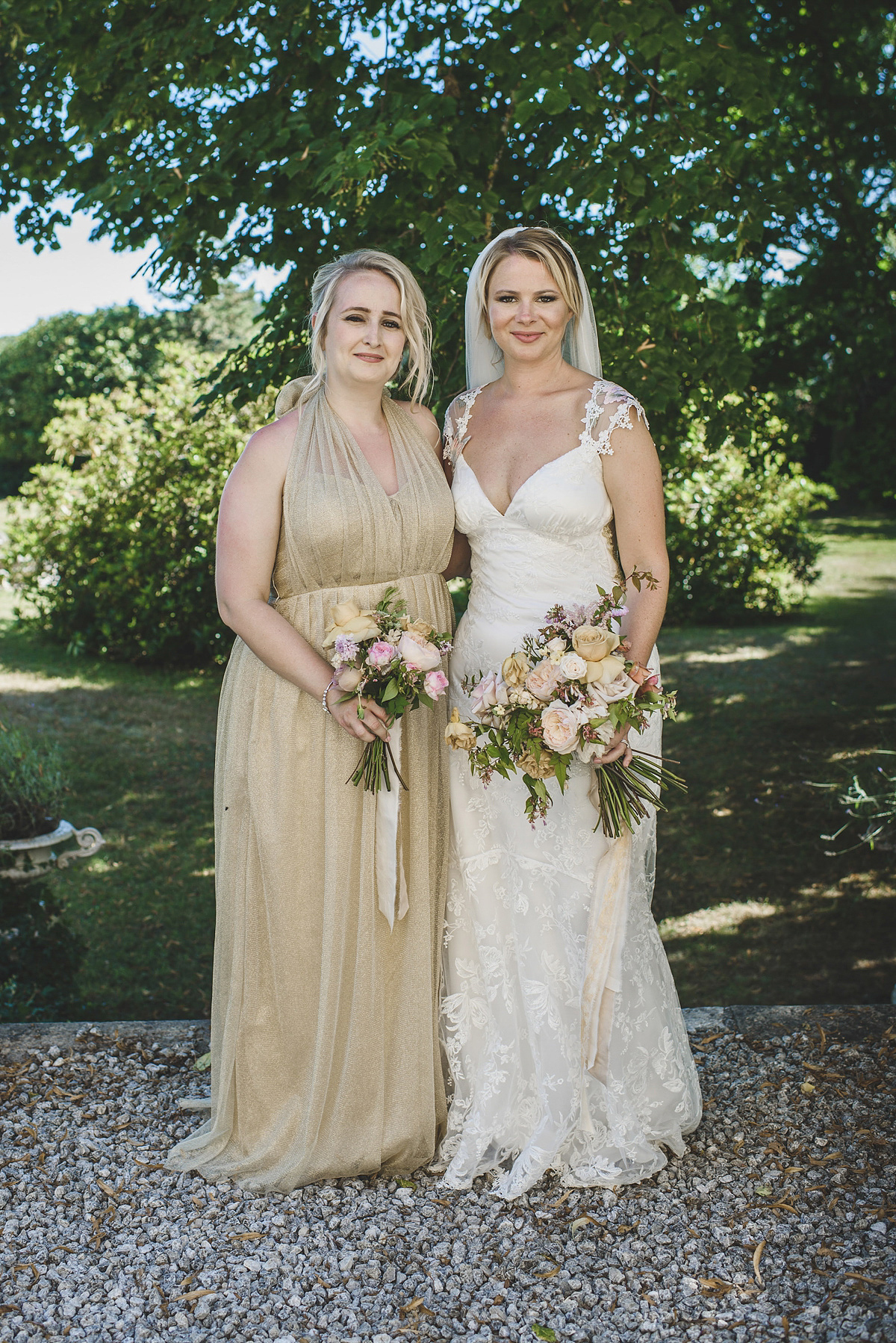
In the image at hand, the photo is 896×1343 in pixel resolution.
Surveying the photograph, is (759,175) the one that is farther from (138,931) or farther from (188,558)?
(188,558)

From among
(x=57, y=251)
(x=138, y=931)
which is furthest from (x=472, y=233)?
(x=138, y=931)

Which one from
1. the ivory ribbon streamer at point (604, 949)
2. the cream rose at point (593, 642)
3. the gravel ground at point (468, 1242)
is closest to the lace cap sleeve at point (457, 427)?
the cream rose at point (593, 642)

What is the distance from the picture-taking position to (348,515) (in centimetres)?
295

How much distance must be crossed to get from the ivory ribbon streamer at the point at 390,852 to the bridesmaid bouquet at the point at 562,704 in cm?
32

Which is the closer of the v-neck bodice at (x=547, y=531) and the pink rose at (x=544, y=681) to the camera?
the pink rose at (x=544, y=681)

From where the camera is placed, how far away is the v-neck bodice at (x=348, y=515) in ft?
9.66

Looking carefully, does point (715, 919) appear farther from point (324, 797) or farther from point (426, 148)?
point (426, 148)

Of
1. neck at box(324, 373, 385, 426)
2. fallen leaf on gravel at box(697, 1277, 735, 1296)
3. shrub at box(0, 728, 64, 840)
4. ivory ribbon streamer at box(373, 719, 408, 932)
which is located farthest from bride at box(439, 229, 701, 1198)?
shrub at box(0, 728, 64, 840)

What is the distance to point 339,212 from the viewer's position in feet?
14.0

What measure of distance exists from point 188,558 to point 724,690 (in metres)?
5.07

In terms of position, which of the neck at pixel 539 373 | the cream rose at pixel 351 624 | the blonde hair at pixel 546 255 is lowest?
the cream rose at pixel 351 624

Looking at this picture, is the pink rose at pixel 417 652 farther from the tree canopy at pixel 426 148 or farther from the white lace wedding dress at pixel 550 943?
the tree canopy at pixel 426 148

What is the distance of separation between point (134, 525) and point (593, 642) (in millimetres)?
8631

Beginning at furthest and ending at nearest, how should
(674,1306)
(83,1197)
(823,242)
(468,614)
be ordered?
(823,242) → (468,614) → (83,1197) → (674,1306)
